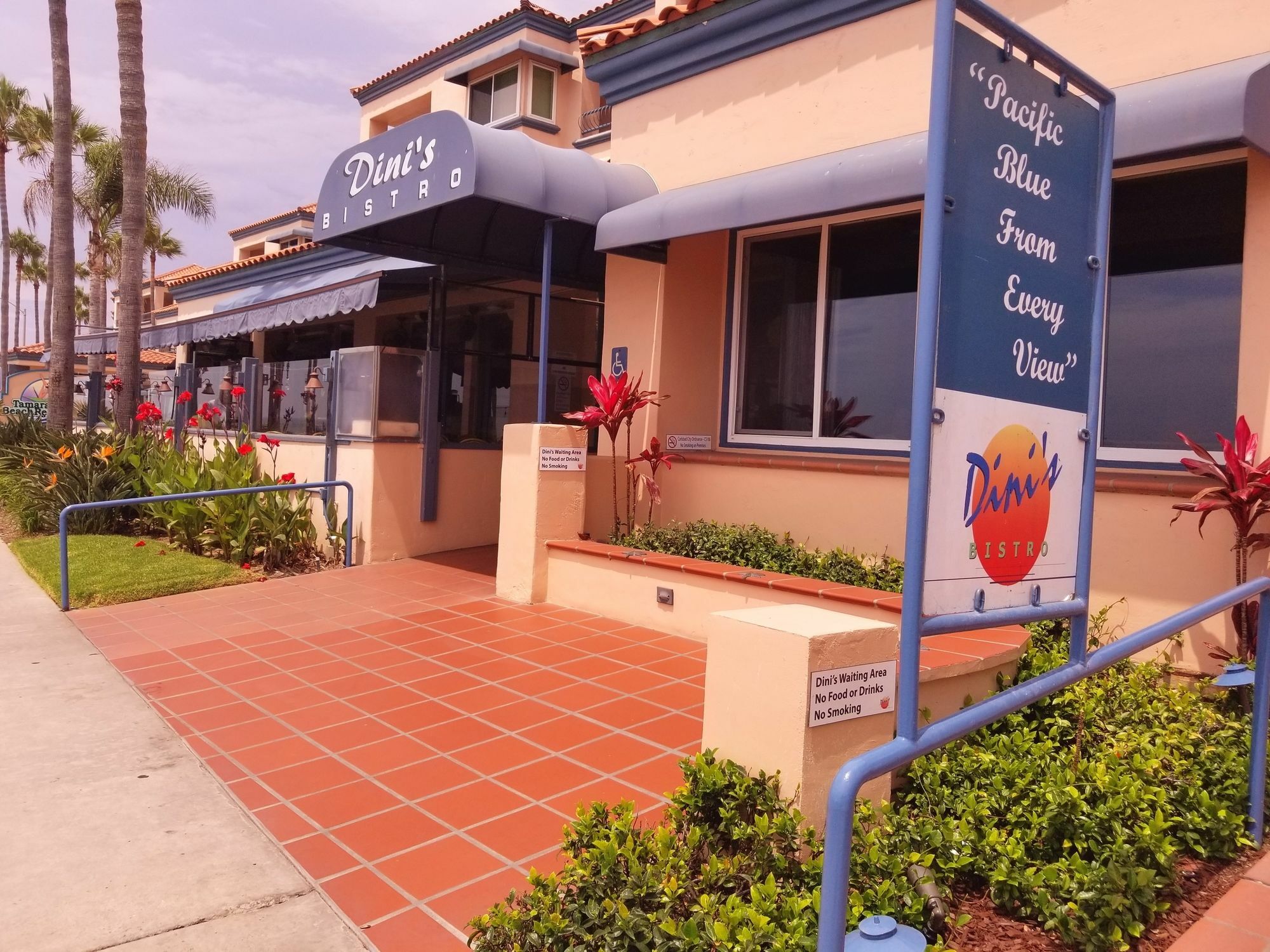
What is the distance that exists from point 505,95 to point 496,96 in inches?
13.1

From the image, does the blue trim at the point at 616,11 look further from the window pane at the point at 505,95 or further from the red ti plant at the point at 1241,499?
the red ti plant at the point at 1241,499

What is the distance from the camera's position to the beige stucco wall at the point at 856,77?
520 cm

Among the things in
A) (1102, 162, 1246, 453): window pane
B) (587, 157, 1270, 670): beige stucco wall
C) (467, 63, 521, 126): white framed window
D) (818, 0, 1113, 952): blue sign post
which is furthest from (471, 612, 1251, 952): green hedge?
(467, 63, 521, 126): white framed window

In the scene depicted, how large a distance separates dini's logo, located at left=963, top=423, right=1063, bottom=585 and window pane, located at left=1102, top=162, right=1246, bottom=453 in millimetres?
3585

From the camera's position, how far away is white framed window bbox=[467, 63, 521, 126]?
61.1 ft

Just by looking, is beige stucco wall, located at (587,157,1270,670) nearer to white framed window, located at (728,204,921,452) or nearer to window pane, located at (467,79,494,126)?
white framed window, located at (728,204,921,452)

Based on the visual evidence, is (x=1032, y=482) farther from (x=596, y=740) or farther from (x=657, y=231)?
(x=657, y=231)

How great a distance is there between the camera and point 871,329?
700 cm

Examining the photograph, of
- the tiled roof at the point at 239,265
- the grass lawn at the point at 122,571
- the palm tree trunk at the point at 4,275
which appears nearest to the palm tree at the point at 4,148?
the palm tree trunk at the point at 4,275

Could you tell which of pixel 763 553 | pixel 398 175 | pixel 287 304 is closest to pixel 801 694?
pixel 763 553

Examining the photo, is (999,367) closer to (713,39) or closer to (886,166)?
(886,166)

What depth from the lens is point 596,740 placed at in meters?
4.50

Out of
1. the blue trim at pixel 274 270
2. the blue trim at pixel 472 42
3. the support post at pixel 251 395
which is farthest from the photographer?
the blue trim at pixel 472 42

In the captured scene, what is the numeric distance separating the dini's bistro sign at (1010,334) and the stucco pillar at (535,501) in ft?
17.4
